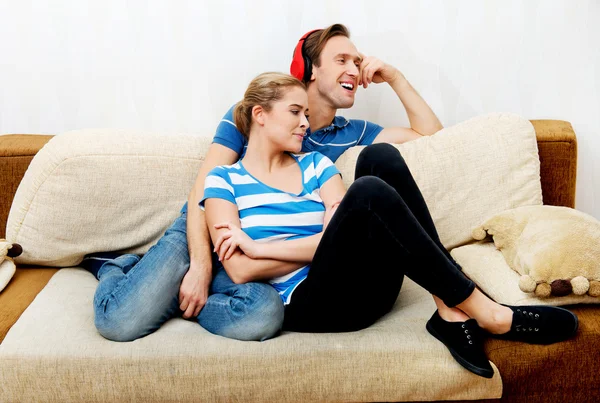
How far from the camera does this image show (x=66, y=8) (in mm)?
2424

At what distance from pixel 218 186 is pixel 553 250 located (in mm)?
882

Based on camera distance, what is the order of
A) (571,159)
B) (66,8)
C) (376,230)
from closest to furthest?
Answer: 1. (376,230)
2. (571,159)
3. (66,8)

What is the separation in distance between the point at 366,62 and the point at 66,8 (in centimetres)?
105

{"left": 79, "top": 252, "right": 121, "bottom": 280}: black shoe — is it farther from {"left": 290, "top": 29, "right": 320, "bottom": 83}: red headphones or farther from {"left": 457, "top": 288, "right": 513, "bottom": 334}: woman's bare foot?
{"left": 457, "top": 288, "right": 513, "bottom": 334}: woman's bare foot

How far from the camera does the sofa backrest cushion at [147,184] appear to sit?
2.08m

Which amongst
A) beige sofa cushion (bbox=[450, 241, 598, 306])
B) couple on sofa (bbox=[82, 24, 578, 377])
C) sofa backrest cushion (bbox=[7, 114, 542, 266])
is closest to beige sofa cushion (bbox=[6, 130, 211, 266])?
sofa backrest cushion (bbox=[7, 114, 542, 266])

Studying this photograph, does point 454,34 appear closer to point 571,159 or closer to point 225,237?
point 571,159

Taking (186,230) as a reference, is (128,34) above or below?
above

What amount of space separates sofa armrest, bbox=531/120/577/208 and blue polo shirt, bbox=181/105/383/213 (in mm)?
531

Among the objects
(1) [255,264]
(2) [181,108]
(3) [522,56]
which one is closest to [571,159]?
(3) [522,56]

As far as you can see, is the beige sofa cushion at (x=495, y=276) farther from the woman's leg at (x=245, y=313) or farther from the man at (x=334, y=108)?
the woman's leg at (x=245, y=313)

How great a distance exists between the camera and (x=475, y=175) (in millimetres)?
2143

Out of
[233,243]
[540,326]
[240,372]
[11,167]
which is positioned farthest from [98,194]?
[540,326]

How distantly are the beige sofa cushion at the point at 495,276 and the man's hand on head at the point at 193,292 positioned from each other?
0.74m
